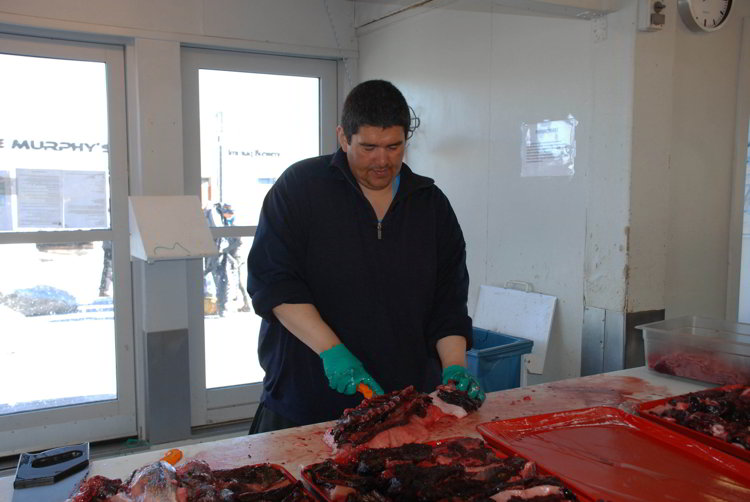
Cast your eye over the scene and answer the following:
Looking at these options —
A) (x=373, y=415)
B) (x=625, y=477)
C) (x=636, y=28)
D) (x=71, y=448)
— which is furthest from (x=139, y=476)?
(x=636, y=28)

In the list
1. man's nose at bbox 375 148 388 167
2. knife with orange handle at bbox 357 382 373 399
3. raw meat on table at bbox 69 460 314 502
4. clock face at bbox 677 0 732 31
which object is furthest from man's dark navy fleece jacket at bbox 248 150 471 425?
clock face at bbox 677 0 732 31

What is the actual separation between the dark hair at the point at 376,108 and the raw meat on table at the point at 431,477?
1.00m

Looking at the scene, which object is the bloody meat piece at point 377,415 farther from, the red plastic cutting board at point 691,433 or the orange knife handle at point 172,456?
the red plastic cutting board at point 691,433

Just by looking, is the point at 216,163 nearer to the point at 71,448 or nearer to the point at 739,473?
the point at 71,448

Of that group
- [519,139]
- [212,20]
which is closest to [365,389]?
[519,139]

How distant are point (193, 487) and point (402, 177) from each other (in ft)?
4.19

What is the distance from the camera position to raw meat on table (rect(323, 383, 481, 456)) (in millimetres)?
1672

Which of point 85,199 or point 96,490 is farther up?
point 85,199

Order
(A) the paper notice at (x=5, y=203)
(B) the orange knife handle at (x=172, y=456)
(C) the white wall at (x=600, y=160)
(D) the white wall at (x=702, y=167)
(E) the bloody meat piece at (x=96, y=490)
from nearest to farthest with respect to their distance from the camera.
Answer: (E) the bloody meat piece at (x=96, y=490), (B) the orange knife handle at (x=172, y=456), (C) the white wall at (x=600, y=160), (D) the white wall at (x=702, y=167), (A) the paper notice at (x=5, y=203)

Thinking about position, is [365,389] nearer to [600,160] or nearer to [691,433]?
[691,433]

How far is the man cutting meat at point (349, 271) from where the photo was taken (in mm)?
2014

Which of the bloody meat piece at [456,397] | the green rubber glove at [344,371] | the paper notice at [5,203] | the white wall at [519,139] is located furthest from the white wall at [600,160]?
the paper notice at [5,203]

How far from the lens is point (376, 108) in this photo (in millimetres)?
1946

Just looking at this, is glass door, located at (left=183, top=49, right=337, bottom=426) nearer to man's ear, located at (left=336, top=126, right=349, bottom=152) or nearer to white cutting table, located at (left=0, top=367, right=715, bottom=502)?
man's ear, located at (left=336, top=126, right=349, bottom=152)
